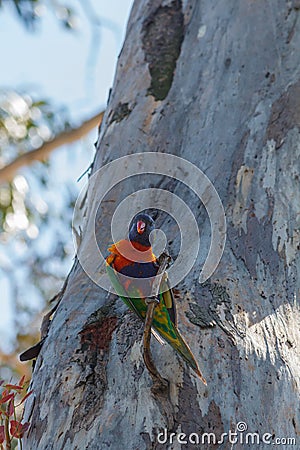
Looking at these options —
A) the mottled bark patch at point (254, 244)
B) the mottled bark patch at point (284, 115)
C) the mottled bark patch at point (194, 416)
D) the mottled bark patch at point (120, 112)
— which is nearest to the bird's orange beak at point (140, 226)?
the mottled bark patch at point (254, 244)

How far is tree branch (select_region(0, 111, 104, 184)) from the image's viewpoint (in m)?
4.94

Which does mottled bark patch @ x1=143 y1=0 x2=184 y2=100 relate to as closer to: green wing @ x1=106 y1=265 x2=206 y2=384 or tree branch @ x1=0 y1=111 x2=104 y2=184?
green wing @ x1=106 y1=265 x2=206 y2=384

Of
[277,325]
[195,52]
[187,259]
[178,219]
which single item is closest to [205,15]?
[195,52]

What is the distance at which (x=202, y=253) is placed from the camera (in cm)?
198

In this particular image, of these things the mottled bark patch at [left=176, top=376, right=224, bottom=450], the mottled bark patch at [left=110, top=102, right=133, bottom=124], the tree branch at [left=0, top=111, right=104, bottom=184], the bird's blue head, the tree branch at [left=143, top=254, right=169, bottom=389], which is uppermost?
the tree branch at [left=0, top=111, right=104, bottom=184]

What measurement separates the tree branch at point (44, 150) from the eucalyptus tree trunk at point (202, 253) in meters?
1.92

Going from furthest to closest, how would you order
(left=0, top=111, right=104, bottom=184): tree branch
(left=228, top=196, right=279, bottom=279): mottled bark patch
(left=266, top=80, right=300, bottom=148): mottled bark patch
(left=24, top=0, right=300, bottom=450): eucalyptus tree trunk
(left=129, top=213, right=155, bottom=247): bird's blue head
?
(left=0, top=111, right=104, bottom=184): tree branch
(left=266, top=80, right=300, bottom=148): mottled bark patch
(left=228, top=196, right=279, bottom=279): mottled bark patch
(left=129, top=213, right=155, bottom=247): bird's blue head
(left=24, top=0, right=300, bottom=450): eucalyptus tree trunk

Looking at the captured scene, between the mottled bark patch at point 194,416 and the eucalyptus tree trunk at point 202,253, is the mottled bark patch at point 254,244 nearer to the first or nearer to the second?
the eucalyptus tree trunk at point 202,253

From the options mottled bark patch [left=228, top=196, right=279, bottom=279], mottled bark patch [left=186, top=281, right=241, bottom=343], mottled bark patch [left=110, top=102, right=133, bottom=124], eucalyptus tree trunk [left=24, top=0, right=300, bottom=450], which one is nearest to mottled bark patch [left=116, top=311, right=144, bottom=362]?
eucalyptus tree trunk [left=24, top=0, right=300, bottom=450]

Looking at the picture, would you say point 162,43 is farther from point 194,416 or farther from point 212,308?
point 194,416

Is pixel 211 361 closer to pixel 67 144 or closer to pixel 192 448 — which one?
pixel 192 448

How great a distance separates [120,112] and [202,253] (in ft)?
2.94

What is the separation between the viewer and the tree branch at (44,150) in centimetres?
494

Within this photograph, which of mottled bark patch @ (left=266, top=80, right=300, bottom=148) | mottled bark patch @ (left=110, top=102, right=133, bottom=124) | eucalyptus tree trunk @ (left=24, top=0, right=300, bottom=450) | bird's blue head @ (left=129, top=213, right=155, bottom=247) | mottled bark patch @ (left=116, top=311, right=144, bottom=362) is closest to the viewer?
eucalyptus tree trunk @ (left=24, top=0, right=300, bottom=450)
